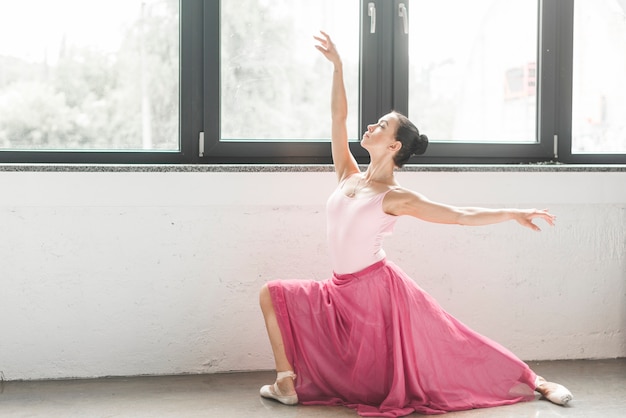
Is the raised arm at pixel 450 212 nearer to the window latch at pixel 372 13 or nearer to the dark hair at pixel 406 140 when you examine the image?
the dark hair at pixel 406 140

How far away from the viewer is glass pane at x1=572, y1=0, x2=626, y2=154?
11.9 ft

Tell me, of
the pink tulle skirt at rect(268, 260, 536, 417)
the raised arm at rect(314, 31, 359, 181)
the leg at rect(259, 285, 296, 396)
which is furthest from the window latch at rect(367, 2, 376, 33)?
the leg at rect(259, 285, 296, 396)

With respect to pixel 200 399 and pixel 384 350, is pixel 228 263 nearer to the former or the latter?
pixel 200 399

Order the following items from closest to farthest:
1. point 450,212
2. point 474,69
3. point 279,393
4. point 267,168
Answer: point 450,212
point 279,393
point 267,168
point 474,69

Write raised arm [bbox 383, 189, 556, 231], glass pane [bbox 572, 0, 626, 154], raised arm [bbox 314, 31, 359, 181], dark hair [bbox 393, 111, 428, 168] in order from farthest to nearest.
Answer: glass pane [bbox 572, 0, 626, 154]
raised arm [bbox 314, 31, 359, 181]
dark hair [bbox 393, 111, 428, 168]
raised arm [bbox 383, 189, 556, 231]

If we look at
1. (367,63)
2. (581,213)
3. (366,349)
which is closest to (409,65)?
(367,63)

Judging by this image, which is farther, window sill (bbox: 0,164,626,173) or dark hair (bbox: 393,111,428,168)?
window sill (bbox: 0,164,626,173)

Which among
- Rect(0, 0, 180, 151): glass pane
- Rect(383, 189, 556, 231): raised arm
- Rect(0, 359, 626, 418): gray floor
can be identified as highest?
Rect(0, 0, 180, 151): glass pane

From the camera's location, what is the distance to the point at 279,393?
9.20 ft

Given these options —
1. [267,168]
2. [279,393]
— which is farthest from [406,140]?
[279,393]

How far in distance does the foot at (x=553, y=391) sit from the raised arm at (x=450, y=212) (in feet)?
2.07

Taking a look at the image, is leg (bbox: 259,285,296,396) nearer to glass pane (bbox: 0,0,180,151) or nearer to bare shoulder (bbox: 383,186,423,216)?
bare shoulder (bbox: 383,186,423,216)

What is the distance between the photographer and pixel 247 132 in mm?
3361

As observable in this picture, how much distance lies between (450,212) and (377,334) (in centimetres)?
51
